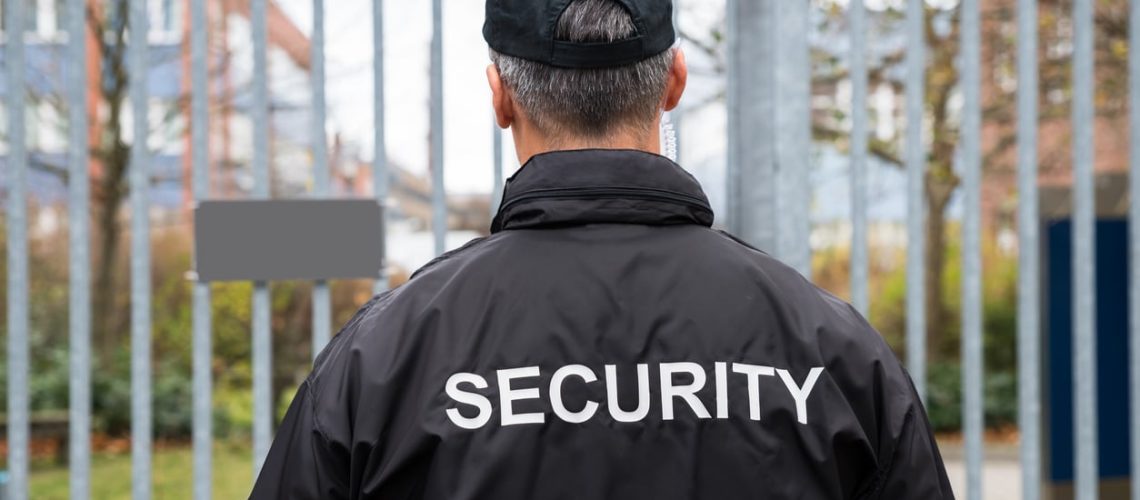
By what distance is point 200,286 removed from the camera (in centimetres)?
232

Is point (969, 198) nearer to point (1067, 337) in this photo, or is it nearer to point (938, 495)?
point (938, 495)

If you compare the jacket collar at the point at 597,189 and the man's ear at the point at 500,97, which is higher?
the man's ear at the point at 500,97

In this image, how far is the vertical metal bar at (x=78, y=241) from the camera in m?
2.29

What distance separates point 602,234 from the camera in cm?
126

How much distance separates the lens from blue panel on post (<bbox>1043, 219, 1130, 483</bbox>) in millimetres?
4891

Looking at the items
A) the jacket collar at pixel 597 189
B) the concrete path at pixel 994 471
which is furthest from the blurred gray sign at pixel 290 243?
the concrete path at pixel 994 471

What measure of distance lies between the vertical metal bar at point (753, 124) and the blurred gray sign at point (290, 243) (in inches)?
31.8

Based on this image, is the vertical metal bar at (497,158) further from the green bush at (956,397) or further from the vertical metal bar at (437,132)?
the green bush at (956,397)

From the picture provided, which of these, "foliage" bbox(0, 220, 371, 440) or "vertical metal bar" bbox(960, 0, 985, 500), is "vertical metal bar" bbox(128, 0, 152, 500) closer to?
"vertical metal bar" bbox(960, 0, 985, 500)

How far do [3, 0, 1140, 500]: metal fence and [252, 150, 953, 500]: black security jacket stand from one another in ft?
3.45

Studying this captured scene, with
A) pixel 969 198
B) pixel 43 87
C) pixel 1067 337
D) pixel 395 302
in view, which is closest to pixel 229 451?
pixel 43 87

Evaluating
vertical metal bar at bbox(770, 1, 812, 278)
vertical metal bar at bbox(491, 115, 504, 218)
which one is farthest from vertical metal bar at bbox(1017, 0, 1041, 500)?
vertical metal bar at bbox(491, 115, 504, 218)

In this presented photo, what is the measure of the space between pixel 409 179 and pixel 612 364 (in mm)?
2982

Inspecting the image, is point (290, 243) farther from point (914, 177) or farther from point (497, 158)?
point (914, 177)
